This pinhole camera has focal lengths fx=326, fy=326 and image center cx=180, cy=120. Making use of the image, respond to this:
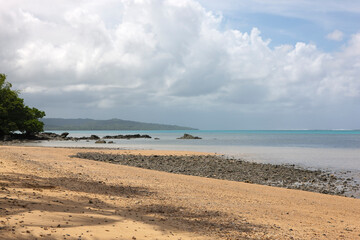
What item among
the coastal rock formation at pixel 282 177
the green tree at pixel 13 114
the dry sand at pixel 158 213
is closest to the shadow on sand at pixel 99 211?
the dry sand at pixel 158 213

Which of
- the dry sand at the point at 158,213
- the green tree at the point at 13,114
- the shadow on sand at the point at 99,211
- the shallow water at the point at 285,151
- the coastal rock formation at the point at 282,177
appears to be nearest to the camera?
the dry sand at the point at 158,213

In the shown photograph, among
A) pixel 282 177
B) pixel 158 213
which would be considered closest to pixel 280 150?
pixel 282 177

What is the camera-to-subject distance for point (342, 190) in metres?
18.3

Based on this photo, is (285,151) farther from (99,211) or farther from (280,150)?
(99,211)

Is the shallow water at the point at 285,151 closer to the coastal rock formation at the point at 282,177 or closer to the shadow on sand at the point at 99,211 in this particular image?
the coastal rock formation at the point at 282,177

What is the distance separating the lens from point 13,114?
68688 millimetres

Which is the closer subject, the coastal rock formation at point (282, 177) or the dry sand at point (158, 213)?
the dry sand at point (158, 213)

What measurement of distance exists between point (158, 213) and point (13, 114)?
226 feet

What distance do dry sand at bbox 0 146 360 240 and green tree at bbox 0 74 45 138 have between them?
59.2m

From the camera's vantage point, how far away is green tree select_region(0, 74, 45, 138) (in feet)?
215

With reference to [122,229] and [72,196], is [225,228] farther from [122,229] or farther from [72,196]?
[72,196]

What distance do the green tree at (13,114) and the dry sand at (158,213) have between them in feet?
194

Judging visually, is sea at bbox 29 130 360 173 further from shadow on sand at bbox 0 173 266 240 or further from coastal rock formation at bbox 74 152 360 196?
shadow on sand at bbox 0 173 266 240

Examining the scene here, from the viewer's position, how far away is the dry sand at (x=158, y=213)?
6.85 meters
